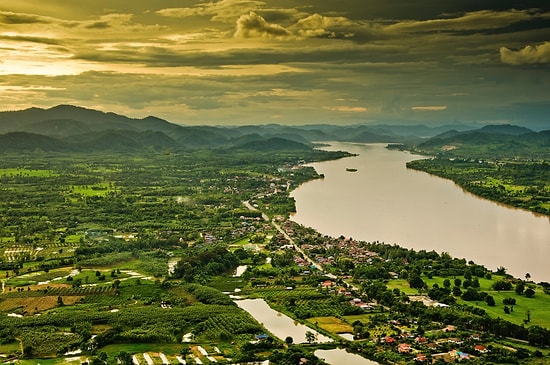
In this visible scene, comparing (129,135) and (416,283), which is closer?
(416,283)

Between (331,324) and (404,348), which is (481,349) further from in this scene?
(331,324)

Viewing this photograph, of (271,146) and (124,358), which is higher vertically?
(124,358)

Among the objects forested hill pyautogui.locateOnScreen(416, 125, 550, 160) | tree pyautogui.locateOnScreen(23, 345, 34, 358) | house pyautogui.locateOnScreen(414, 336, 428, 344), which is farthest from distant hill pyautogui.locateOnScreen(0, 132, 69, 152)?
house pyautogui.locateOnScreen(414, 336, 428, 344)

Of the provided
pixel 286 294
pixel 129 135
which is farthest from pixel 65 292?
pixel 129 135

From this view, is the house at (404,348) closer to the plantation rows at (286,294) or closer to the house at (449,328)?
the house at (449,328)

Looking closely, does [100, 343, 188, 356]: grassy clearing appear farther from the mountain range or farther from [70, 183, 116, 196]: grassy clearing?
the mountain range

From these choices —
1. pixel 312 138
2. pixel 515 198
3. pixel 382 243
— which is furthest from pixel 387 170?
pixel 312 138
